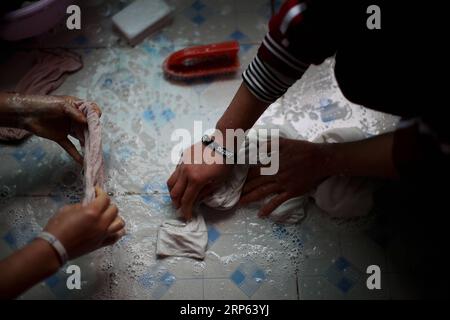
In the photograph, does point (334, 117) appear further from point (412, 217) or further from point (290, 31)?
point (290, 31)

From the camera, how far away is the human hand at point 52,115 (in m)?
0.95

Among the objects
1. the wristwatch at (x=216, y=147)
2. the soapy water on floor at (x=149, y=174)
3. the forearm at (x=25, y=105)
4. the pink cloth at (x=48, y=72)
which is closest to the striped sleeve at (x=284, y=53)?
the wristwatch at (x=216, y=147)

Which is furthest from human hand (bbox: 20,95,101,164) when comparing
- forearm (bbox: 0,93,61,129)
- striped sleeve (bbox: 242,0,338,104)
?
striped sleeve (bbox: 242,0,338,104)

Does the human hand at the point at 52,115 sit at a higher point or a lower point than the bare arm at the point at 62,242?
higher

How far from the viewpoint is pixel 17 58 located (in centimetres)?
121

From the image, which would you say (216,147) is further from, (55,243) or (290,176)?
(55,243)

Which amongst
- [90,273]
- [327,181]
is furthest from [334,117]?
[90,273]

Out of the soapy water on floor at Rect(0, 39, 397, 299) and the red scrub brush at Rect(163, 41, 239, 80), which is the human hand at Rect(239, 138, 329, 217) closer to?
the soapy water on floor at Rect(0, 39, 397, 299)

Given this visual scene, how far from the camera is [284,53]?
32.0 inches

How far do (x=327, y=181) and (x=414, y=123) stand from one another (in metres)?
0.32

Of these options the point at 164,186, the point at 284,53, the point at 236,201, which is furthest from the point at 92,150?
the point at 284,53

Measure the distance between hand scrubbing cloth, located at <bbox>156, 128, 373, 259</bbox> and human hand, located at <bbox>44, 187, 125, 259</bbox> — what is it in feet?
0.62

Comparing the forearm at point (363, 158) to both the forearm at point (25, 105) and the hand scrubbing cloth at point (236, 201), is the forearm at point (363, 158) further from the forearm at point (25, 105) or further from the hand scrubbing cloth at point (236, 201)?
the forearm at point (25, 105)

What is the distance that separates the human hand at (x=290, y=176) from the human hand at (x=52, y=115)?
399 mm
